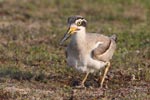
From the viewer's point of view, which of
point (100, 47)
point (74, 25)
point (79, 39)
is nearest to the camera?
point (74, 25)

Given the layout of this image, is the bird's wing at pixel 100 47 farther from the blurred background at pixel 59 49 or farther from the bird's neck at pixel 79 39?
the blurred background at pixel 59 49

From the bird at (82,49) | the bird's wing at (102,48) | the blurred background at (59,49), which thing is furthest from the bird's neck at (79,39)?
the blurred background at (59,49)

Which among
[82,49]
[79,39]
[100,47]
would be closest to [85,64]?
[82,49]

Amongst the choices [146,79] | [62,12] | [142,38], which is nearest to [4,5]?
[62,12]

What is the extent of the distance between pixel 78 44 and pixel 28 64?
6.59 feet

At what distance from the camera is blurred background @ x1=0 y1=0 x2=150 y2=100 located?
962cm

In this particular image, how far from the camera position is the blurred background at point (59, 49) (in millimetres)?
9617

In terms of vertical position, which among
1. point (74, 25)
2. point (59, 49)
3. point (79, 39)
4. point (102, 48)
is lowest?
point (59, 49)

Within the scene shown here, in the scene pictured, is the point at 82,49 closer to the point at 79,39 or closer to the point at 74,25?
the point at 79,39

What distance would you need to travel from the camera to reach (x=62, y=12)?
17250mm

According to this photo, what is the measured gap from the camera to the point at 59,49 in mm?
12727

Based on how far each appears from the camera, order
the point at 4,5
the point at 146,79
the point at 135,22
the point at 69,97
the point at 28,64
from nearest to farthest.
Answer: the point at 69,97 < the point at 146,79 < the point at 28,64 < the point at 135,22 < the point at 4,5

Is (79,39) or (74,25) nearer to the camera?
(74,25)

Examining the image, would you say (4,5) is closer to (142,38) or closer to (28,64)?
(142,38)
